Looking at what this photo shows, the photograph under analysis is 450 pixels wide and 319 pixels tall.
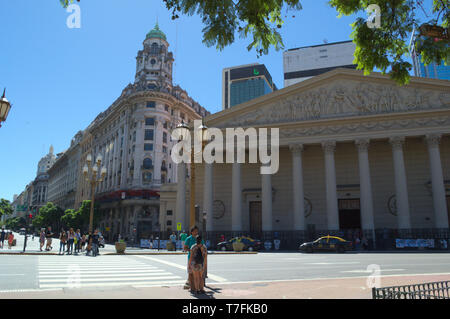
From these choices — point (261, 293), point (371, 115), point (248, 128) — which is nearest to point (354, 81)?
point (371, 115)

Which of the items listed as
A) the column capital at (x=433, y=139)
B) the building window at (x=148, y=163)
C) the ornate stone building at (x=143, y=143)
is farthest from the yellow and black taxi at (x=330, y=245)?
the building window at (x=148, y=163)

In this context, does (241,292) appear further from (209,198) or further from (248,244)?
(209,198)

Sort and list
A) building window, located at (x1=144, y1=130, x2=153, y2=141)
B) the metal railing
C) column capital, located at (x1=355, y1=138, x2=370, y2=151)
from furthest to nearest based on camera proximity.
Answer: building window, located at (x1=144, y1=130, x2=153, y2=141) < column capital, located at (x1=355, y1=138, x2=370, y2=151) < the metal railing

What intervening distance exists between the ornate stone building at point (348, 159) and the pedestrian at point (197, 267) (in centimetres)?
2627

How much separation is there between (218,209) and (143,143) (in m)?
28.2

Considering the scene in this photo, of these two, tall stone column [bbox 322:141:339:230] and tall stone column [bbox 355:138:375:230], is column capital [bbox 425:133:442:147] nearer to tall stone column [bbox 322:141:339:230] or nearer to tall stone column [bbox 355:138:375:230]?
tall stone column [bbox 355:138:375:230]

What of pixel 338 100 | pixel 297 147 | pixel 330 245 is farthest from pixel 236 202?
pixel 338 100

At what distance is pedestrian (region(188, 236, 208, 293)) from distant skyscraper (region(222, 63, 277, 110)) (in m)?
138

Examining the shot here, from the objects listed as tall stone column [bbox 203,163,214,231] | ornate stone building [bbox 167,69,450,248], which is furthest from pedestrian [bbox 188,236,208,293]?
tall stone column [bbox 203,163,214,231]

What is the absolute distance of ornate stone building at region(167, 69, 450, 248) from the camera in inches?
1316

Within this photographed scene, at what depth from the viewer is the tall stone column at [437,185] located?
31203 mm

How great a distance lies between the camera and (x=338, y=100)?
36.4 m
